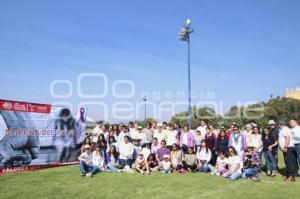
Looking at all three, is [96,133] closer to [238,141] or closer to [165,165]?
[165,165]

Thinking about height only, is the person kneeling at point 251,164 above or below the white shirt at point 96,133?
below

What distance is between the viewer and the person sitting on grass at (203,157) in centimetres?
1251

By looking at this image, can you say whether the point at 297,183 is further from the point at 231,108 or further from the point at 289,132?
the point at 231,108

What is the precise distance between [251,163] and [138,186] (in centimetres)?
409

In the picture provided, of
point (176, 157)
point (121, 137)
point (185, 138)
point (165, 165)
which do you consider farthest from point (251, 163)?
point (121, 137)

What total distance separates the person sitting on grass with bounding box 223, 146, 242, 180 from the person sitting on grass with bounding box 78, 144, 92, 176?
4743mm

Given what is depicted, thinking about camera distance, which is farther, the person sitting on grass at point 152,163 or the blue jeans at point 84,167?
the person sitting on grass at point 152,163

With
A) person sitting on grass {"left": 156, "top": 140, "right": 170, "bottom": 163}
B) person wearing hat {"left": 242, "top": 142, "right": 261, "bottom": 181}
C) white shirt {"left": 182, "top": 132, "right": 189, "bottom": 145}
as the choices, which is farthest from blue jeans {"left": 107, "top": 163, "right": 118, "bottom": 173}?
person wearing hat {"left": 242, "top": 142, "right": 261, "bottom": 181}

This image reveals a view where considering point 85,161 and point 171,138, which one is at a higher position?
point 171,138

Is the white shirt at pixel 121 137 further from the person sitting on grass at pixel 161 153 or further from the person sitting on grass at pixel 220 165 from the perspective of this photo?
the person sitting on grass at pixel 220 165

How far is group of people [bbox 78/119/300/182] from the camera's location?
11.1 metres

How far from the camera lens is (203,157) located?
→ 12.6 m

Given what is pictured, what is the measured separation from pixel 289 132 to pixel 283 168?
2906mm

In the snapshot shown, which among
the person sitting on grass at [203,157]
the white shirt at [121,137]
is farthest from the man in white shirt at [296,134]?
the white shirt at [121,137]
